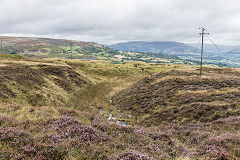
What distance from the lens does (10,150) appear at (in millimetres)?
7039

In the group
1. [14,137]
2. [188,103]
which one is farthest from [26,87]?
[188,103]

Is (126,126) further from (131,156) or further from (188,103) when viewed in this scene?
(188,103)

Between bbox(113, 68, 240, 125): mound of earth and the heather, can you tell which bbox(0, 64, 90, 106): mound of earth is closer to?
the heather

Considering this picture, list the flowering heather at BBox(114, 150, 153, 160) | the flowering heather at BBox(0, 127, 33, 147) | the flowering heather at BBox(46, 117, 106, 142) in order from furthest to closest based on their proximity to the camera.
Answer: the flowering heather at BBox(46, 117, 106, 142), the flowering heather at BBox(0, 127, 33, 147), the flowering heather at BBox(114, 150, 153, 160)

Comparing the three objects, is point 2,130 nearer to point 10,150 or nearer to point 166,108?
point 10,150

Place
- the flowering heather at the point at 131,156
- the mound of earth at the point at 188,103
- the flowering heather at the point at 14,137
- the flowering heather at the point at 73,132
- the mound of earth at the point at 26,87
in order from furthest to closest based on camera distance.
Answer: the mound of earth at the point at 26,87 < the mound of earth at the point at 188,103 < the flowering heather at the point at 73,132 < the flowering heather at the point at 14,137 < the flowering heather at the point at 131,156

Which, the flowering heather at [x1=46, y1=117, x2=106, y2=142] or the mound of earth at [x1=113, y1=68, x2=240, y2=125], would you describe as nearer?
the flowering heather at [x1=46, y1=117, x2=106, y2=142]

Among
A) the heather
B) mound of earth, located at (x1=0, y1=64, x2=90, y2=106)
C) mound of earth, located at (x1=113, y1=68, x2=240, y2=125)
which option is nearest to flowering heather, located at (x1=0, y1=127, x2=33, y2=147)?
the heather

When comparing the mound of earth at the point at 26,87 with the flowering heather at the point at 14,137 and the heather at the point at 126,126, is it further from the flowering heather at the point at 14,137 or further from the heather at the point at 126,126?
the flowering heather at the point at 14,137

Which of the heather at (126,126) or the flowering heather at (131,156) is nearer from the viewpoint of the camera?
the flowering heather at (131,156)

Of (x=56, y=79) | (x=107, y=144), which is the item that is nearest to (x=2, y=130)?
(x=107, y=144)

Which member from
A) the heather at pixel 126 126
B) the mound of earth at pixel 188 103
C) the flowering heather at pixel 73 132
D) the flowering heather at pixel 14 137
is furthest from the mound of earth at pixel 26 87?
the mound of earth at pixel 188 103

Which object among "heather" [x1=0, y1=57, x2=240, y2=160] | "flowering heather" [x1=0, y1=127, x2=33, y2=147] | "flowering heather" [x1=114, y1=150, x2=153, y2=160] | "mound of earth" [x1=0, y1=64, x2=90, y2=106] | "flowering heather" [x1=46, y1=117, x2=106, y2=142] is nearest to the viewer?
"flowering heather" [x1=114, y1=150, x2=153, y2=160]

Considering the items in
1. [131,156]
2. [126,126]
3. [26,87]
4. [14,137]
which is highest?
[26,87]
